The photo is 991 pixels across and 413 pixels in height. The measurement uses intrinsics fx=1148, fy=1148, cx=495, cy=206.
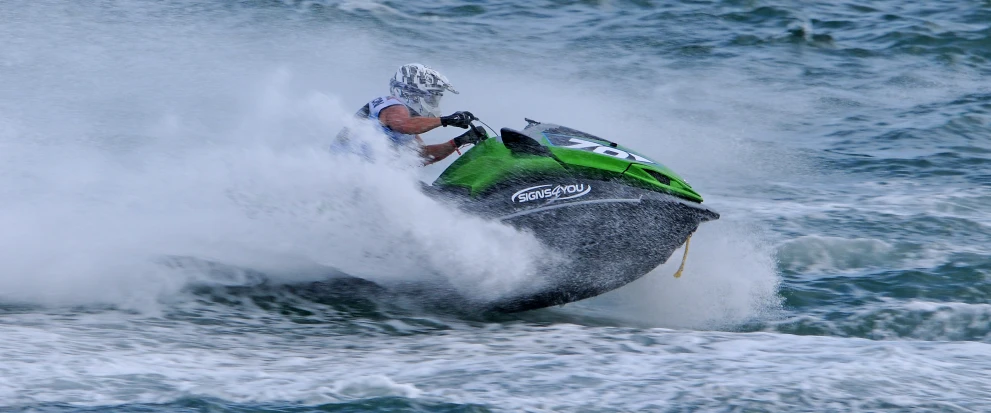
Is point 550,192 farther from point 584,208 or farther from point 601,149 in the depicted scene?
point 601,149

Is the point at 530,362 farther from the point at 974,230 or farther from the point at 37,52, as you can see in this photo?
the point at 37,52

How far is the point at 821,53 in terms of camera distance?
15.1 meters

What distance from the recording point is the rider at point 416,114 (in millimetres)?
6445

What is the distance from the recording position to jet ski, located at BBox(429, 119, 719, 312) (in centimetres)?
612

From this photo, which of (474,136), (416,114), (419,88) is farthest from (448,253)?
(419,88)

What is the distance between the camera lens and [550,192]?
614cm

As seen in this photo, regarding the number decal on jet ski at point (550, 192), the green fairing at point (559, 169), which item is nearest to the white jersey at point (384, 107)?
the green fairing at point (559, 169)

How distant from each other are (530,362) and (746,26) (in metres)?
12.2

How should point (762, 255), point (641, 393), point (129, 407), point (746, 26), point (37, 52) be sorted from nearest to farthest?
point (129, 407), point (641, 393), point (762, 255), point (37, 52), point (746, 26)

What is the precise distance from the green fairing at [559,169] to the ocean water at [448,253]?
Result: 26 cm

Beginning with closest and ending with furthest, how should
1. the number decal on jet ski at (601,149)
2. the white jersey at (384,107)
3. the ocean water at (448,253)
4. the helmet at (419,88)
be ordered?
the ocean water at (448,253) < the number decal on jet ski at (601,149) < the white jersey at (384,107) < the helmet at (419,88)

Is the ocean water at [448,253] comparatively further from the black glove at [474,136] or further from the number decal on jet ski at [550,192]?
the black glove at [474,136]

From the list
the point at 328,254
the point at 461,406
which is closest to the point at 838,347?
the point at 461,406

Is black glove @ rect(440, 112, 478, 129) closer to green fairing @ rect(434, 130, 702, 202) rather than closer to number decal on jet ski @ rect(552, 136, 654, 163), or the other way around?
green fairing @ rect(434, 130, 702, 202)
